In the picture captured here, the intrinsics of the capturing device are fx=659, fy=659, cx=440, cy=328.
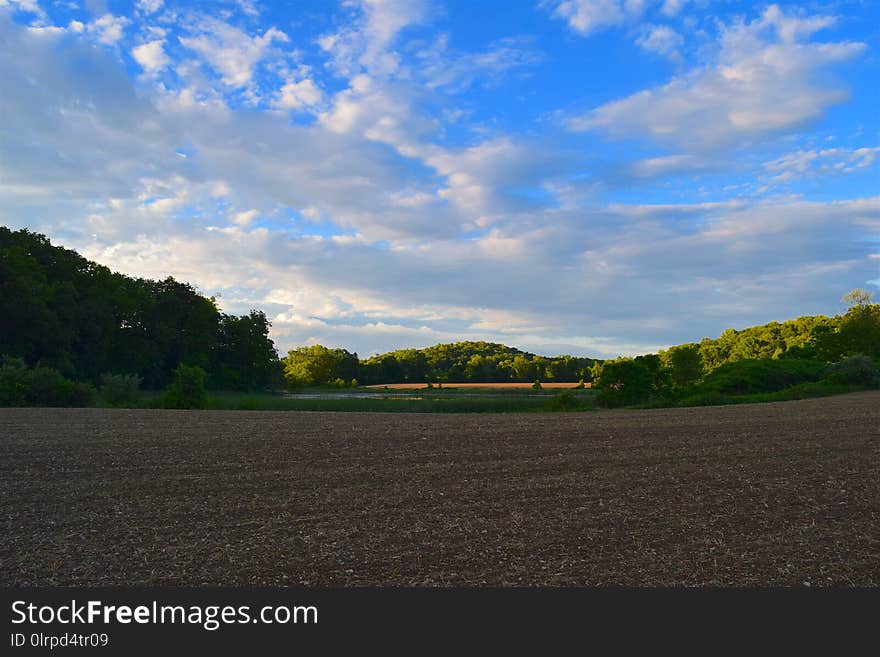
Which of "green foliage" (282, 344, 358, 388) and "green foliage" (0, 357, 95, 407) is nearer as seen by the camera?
"green foliage" (0, 357, 95, 407)

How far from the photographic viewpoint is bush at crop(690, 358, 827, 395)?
118 feet

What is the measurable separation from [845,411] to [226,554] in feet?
71.7

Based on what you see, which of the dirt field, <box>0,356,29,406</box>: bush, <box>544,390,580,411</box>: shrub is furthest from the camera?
<box>544,390,580,411</box>: shrub

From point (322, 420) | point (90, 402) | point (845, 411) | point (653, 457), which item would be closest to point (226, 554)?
point (653, 457)

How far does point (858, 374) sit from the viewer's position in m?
35.2

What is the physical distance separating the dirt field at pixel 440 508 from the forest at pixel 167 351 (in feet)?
40.6

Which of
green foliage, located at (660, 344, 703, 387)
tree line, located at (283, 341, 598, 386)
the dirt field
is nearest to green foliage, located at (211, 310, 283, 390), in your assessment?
tree line, located at (283, 341, 598, 386)

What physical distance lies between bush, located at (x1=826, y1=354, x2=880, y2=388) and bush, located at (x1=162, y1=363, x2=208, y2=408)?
1269 inches

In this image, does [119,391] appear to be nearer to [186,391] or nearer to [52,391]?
[52,391]

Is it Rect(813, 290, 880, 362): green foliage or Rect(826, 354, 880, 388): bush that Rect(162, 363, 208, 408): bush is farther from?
Rect(813, 290, 880, 362): green foliage

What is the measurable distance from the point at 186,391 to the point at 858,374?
33996 millimetres

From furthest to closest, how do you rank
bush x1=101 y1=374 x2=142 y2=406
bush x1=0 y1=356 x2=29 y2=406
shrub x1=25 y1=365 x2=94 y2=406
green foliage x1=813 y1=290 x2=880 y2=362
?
green foliage x1=813 y1=290 x2=880 y2=362, bush x1=101 y1=374 x2=142 y2=406, shrub x1=25 y1=365 x2=94 y2=406, bush x1=0 y1=356 x2=29 y2=406

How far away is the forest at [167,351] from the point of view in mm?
29531

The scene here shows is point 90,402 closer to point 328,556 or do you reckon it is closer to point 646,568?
point 328,556
